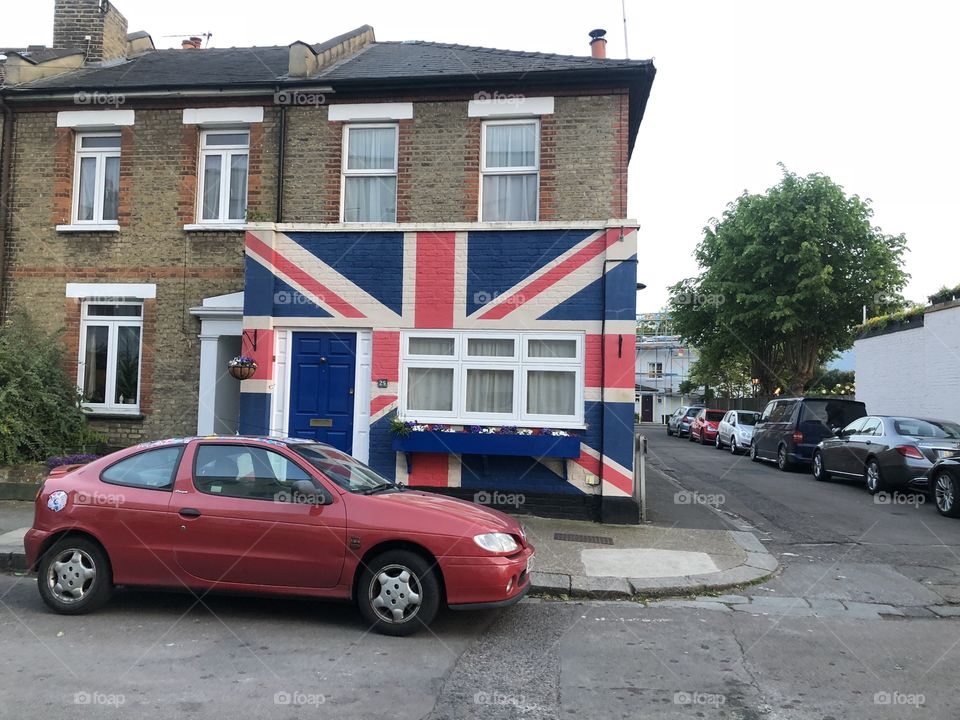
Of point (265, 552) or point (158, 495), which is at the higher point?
point (158, 495)

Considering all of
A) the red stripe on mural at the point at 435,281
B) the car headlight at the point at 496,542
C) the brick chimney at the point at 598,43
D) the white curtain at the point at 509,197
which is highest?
the brick chimney at the point at 598,43

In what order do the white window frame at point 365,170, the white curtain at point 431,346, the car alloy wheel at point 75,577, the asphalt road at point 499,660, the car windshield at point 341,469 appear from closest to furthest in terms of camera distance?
1. the asphalt road at point 499,660
2. the car alloy wheel at point 75,577
3. the car windshield at point 341,469
4. the white curtain at point 431,346
5. the white window frame at point 365,170

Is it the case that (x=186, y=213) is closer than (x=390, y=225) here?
No

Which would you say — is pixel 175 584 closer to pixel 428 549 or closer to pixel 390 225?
pixel 428 549

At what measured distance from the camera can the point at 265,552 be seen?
18.3ft

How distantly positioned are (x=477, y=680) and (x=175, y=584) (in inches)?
104

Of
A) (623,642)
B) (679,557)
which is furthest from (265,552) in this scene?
(679,557)

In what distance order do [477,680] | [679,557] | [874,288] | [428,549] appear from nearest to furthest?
1. [477,680]
2. [428,549]
3. [679,557]
4. [874,288]

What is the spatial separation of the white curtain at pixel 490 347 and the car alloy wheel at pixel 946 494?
6.87 metres

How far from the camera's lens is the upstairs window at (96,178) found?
12430mm

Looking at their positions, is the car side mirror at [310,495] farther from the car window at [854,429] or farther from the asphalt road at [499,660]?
the car window at [854,429]

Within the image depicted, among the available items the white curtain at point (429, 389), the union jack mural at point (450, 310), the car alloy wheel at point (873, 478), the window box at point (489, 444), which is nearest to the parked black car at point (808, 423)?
the car alloy wheel at point (873, 478)

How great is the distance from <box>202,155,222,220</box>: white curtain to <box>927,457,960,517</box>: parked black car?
478 inches

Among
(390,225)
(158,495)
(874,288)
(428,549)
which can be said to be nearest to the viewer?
(428,549)
